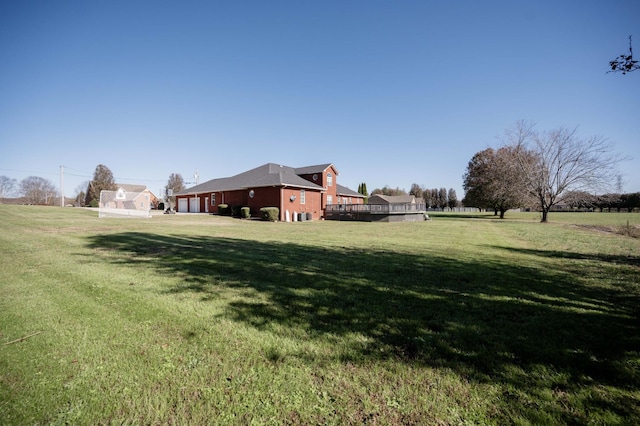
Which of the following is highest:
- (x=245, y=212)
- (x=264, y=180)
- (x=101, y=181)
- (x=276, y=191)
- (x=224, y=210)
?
(x=101, y=181)

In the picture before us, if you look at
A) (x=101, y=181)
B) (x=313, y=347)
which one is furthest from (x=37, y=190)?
(x=313, y=347)

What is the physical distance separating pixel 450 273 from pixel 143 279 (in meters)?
6.80

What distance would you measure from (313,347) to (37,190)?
102m

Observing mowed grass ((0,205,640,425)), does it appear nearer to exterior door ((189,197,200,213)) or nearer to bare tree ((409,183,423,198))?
exterior door ((189,197,200,213))

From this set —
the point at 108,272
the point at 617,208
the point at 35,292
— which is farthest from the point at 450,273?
the point at 617,208

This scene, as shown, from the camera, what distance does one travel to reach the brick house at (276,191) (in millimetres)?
26812

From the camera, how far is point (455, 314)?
4.10 m

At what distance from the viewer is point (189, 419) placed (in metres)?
2.08

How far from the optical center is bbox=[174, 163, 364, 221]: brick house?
2681 centimetres

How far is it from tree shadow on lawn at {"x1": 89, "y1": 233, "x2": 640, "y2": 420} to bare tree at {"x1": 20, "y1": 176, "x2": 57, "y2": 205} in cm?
9362

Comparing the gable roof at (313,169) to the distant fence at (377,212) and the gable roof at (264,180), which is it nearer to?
the gable roof at (264,180)

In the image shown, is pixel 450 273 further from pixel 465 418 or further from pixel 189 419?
pixel 189 419

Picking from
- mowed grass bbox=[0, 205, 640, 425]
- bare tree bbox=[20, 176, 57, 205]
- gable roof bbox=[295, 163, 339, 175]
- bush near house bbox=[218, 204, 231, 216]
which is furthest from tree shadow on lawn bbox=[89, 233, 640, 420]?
bare tree bbox=[20, 176, 57, 205]

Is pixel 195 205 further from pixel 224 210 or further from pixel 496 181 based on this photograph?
pixel 496 181
